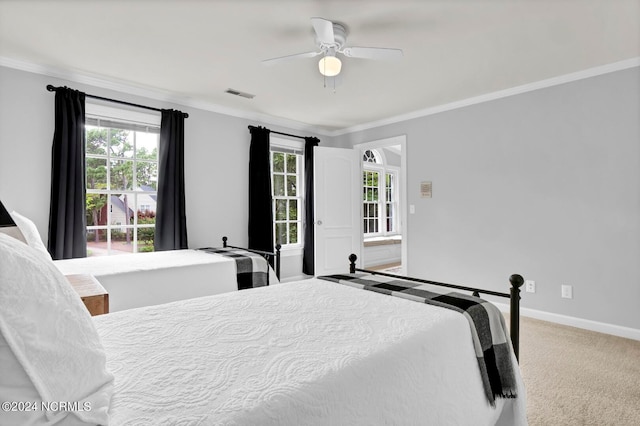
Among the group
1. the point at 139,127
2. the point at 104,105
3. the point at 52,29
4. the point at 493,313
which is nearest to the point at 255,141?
the point at 139,127

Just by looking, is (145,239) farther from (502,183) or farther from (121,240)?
(502,183)

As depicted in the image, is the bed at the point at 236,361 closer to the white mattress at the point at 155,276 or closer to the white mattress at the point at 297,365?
the white mattress at the point at 297,365

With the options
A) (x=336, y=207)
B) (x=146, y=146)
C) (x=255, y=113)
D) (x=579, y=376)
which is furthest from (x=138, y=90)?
(x=579, y=376)

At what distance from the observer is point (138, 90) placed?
3.51 m

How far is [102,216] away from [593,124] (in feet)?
15.9

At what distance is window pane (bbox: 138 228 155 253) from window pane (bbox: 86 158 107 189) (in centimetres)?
60

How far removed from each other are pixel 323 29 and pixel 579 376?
2.83 m

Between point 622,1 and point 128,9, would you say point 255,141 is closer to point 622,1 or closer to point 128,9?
point 128,9

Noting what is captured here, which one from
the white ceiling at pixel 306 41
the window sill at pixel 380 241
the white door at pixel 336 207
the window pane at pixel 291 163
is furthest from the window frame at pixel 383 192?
the white ceiling at pixel 306 41

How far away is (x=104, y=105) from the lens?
334cm

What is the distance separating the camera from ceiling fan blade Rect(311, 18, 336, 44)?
6.46 feet

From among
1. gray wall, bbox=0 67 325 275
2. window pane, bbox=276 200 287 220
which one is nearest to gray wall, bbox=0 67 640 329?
gray wall, bbox=0 67 325 275

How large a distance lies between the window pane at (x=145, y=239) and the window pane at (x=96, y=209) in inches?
14.2

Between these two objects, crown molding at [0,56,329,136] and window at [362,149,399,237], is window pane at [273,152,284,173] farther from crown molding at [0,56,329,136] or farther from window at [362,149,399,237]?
window at [362,149,399,237]
